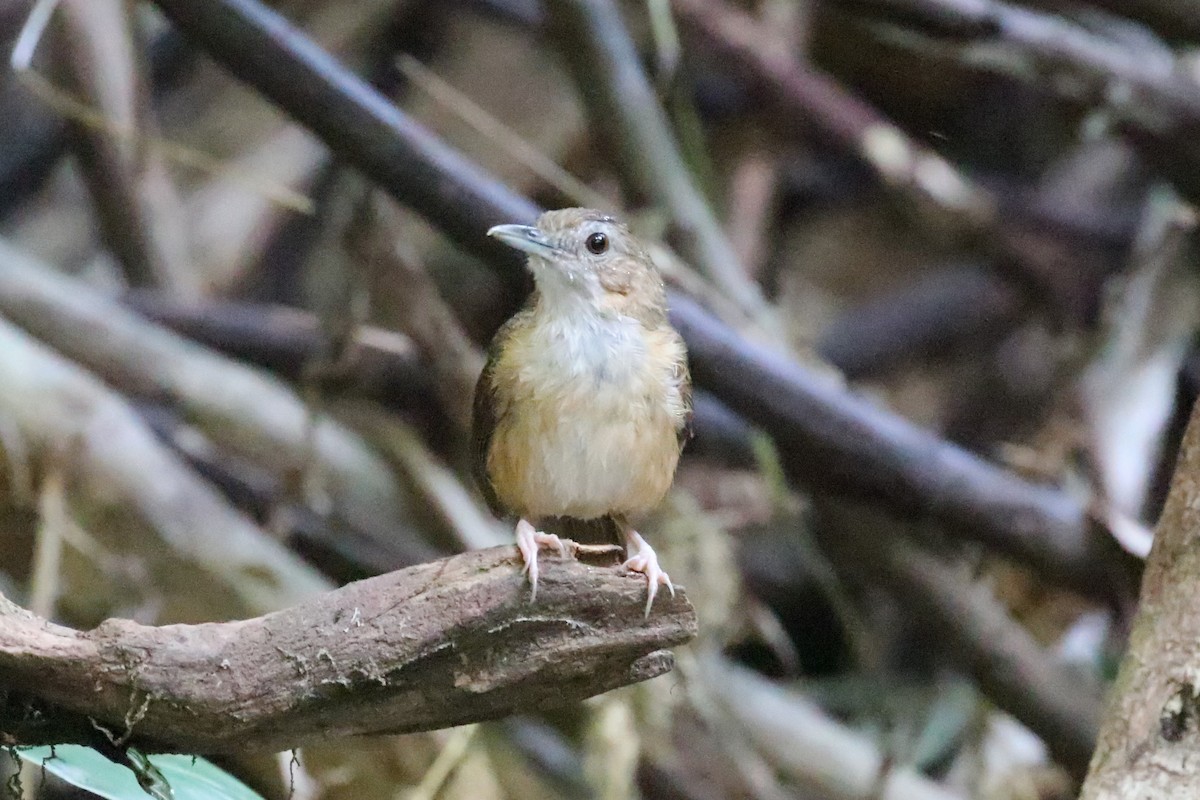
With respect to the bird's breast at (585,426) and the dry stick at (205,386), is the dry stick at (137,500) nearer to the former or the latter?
the dry stick at (205,386)

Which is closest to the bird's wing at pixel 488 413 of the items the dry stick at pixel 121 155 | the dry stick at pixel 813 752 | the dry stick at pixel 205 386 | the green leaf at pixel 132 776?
the green leaf at pixel 132 776

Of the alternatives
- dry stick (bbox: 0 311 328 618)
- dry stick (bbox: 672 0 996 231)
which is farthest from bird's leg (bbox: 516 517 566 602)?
dry stick (bbox: 672 0 996 231)

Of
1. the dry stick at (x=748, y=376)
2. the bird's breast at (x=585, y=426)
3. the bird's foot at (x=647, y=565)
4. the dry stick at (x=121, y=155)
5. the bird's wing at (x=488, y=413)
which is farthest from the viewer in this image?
the dry stick at (x=121, y=155)

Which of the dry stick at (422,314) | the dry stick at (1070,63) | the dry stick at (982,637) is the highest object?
the dry stick at (1070,63)

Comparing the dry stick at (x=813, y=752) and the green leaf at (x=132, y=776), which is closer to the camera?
the green leaf at (x=132, y=776)

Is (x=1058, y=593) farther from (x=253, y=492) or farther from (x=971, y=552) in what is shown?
(x=253, y=492)

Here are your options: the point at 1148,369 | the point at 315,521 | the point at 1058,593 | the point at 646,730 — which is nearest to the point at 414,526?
the point at 315,521
